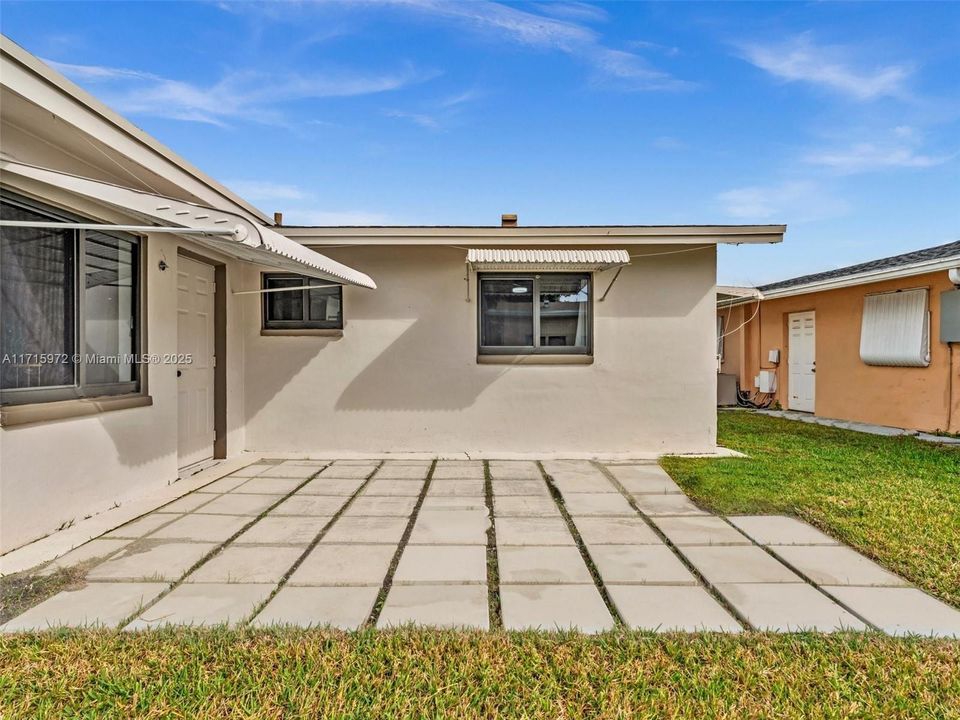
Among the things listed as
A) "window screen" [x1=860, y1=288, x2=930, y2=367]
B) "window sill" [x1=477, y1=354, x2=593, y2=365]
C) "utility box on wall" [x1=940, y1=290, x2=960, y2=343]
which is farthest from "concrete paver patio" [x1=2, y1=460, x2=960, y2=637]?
"window screen" [x1=860, y1=288, x2=930, y2=367]

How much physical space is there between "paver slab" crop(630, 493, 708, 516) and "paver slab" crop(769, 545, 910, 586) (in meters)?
0.90

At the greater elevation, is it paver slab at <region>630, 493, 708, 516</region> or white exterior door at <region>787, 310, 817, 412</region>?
white exterior door at <region>787, 310, 817, 412</region>

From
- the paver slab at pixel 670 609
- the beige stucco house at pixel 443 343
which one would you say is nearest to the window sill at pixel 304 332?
the beige stucco house at pixel 443 343

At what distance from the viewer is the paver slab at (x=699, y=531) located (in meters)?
3.72

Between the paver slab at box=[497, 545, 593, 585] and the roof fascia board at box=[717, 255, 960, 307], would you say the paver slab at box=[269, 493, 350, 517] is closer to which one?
the paver slab at box=[497, 545, 593, 585]

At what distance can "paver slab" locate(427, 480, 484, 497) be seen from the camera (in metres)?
4.99

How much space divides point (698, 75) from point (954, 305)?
6.55m

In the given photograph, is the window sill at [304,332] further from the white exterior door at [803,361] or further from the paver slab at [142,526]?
the white exterior door at [803,361]

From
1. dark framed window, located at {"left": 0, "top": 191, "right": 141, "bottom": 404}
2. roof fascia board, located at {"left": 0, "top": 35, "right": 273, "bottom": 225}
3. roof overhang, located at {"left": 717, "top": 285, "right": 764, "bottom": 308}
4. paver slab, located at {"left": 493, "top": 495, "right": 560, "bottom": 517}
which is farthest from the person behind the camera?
roof overhang, located at {"left": 717, "top": 285, "right": 764, "bottom": 308}

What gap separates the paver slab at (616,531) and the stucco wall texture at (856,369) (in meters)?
8.42

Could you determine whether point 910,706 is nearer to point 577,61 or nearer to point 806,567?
point 806,567

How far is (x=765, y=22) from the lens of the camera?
311 inches

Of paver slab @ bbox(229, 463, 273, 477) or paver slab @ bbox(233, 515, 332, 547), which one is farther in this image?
paver slab @ bbox(229, 463, 273, 477)

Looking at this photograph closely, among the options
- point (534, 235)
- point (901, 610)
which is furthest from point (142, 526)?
point (901, 610)
